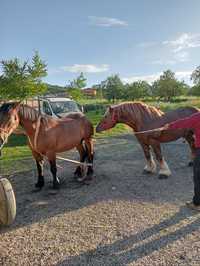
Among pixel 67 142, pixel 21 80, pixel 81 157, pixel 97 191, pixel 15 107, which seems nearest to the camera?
pixel 15 107

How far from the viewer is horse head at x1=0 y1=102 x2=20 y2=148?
3.84 m

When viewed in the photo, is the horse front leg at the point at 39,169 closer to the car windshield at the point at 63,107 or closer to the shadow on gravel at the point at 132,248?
the shadow on gravel at the point at 132,248

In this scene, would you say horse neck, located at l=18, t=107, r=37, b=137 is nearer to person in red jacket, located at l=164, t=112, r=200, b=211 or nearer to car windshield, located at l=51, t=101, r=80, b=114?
person in red jacket, located at l=164, t=112, r=200, b=211

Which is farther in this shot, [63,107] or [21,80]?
[21,80]

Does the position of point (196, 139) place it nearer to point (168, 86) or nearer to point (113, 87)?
point (168, 86)

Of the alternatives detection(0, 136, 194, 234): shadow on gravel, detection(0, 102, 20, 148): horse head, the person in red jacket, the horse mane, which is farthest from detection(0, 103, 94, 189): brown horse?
the person in red jacket

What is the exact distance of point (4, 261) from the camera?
107 inches

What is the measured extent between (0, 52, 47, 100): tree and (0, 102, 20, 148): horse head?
1431 centimetres

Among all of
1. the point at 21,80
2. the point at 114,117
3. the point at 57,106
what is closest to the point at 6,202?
the point at 114,117

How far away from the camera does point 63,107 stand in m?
12.4

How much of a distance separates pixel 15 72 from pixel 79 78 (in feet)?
27.3

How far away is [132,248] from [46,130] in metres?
2.56

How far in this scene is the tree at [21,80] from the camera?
18.1 metres

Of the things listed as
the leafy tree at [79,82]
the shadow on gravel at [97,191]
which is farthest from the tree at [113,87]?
the shadow on gravel at [97,191]
